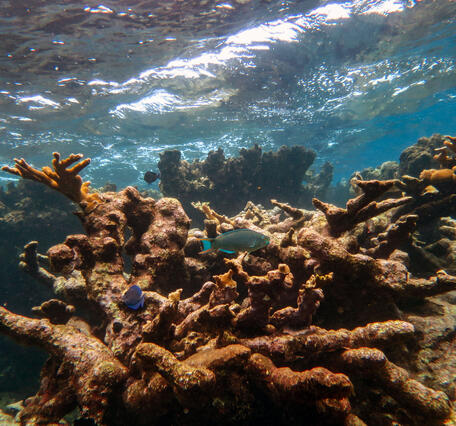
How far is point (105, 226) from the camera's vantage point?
3.26 m

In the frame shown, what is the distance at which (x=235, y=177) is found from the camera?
36.8 feet

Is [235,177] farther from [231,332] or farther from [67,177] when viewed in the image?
[231,332]

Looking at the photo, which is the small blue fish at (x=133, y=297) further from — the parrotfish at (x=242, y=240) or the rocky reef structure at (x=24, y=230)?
the rocky reef structure at (x=24, y=230)

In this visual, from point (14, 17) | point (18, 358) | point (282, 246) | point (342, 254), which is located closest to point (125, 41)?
point (14, 17)

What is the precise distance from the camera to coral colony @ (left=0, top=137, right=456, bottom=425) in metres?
1.93

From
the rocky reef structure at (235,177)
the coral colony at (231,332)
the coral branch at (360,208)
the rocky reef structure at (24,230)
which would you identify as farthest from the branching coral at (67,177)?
the rocky reef structure at (24,230)

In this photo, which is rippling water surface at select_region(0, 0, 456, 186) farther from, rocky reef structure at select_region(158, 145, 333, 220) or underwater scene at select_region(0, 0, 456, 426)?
rocky reef structure at select_region(158, 145, 333, 220)

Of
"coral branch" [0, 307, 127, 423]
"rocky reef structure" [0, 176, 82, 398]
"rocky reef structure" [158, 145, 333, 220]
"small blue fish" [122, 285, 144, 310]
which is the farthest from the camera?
"rocky reef structure" [158, 145, 333, 220]

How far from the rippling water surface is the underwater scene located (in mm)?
111

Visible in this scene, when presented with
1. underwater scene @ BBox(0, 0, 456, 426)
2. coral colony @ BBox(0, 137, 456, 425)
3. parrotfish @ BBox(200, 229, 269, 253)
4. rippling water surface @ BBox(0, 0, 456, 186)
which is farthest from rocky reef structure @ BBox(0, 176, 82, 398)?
parrotfish @ BBox(200, 229, 269, 253)

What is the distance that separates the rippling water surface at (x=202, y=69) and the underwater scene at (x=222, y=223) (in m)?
0.11

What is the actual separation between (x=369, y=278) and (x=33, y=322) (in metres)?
3.66

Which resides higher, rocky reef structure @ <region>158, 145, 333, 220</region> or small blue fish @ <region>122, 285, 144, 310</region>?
small blue fish @ <region>122, 285, 144, 310</region>

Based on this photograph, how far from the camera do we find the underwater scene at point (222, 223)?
214 centimetres
